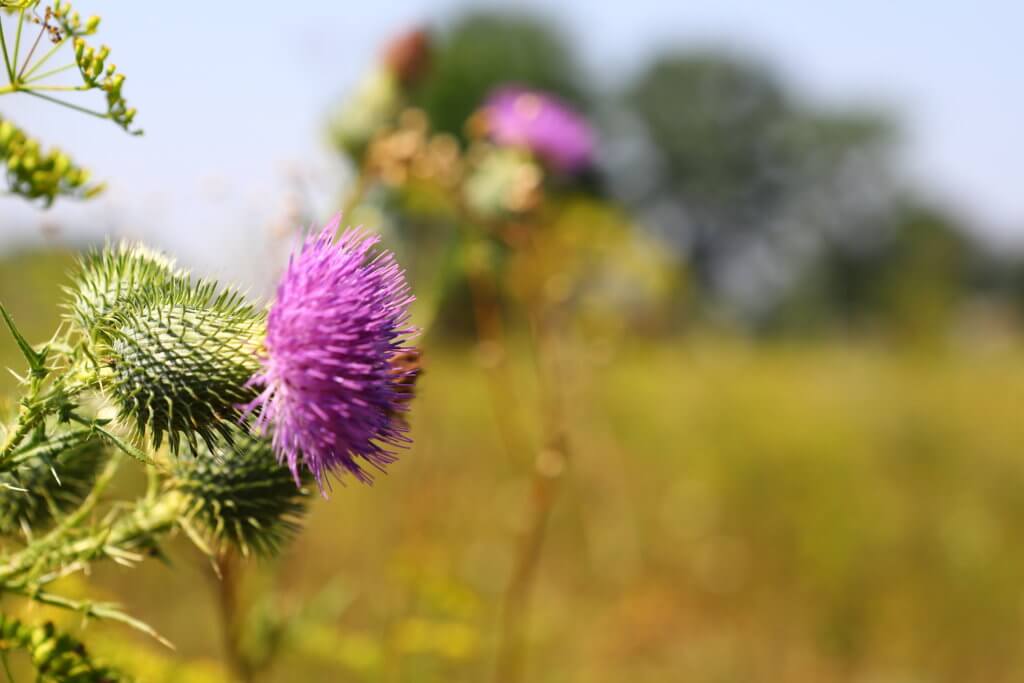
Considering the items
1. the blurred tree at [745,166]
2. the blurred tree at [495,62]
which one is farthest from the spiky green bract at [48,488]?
the blurred tree at [745,166]

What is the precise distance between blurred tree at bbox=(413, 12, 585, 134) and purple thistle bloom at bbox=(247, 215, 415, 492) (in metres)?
26.1

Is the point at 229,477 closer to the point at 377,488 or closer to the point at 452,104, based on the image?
the point at 377,488

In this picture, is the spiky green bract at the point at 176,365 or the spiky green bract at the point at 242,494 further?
the spiky green bract at the point at 242,494

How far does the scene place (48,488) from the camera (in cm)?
133

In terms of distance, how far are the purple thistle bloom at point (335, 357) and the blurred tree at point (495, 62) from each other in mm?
26054

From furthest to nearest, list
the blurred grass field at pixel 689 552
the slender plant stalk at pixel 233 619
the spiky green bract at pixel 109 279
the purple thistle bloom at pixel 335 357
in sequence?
1. the blurred grass field at pixel 689 552
2. the slender plant stalk at pixel 233 619
3. the spiky green bract at pixel 109 279
4. the purple thistle bloom at pixel 335 357

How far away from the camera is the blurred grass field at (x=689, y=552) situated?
4.46m

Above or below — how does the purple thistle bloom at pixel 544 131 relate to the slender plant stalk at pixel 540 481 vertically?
above

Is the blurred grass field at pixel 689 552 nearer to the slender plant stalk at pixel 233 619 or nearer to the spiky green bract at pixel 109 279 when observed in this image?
the slender plant stalk at pixel 233 619

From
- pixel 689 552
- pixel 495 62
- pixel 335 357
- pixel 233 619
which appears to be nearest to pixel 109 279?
pixel 335 357

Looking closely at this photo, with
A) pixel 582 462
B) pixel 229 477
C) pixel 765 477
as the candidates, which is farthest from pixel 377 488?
pixel 229 477

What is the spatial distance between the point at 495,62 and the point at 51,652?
31202 millimetres

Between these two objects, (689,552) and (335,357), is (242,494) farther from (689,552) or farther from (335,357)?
(689,552)

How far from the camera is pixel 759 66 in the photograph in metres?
50.8
